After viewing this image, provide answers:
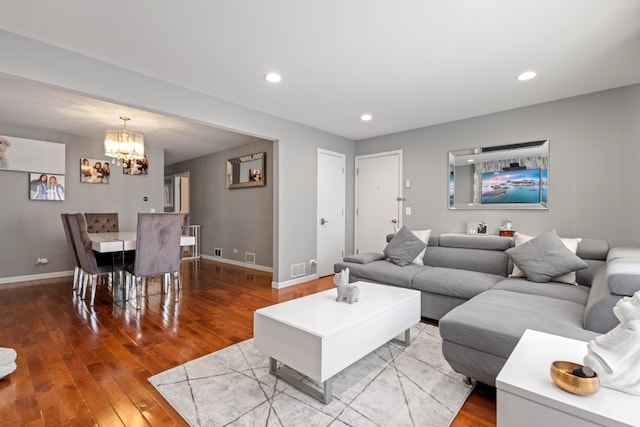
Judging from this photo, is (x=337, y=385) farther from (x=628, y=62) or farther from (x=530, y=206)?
(x=628, y=62)

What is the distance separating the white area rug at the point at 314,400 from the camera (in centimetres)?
158

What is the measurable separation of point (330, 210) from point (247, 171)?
1.91 metres

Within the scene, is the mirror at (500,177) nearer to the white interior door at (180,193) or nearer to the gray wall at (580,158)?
the gray wall at (580,158)

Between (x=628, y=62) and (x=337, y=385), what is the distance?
3.58 meters

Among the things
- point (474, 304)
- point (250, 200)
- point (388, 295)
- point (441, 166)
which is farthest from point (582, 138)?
point (250, 200)

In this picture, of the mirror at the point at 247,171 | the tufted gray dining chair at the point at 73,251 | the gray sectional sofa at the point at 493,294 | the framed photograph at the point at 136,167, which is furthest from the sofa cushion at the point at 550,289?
the framed photograph at the point at 136,167

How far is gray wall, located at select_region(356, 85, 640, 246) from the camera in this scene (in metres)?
3.10

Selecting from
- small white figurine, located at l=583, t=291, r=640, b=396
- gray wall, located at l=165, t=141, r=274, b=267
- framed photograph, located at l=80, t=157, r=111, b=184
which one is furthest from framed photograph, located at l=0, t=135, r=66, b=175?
small white figurine, located at l=583, t=291, r=640, b=396

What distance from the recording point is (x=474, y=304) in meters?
2.12

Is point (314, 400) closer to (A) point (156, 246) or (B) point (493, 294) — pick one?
(B) point (493, 294)

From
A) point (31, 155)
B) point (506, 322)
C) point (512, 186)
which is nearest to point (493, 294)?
point (506, 322)

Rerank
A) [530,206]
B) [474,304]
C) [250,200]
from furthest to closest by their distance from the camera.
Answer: [250,200] → [530,206] → [474,304]

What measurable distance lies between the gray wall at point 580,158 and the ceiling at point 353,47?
21 centimetres

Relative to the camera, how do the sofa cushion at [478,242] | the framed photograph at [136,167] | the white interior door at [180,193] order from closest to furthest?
the sofa cushion at [478,242] → the framed photograph at [136,167] → the white interior door at [180,193]
